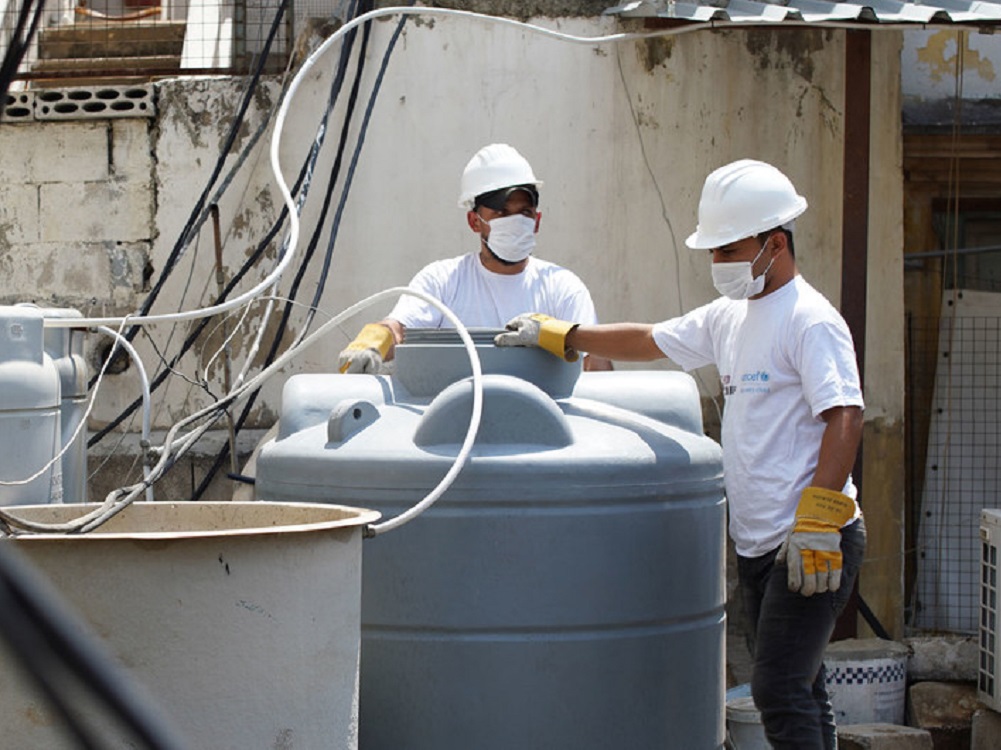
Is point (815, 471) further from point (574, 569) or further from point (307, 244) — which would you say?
point (307, 244)

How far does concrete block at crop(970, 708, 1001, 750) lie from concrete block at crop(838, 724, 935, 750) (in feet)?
0.61

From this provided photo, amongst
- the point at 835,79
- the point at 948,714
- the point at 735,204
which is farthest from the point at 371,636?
the point at 835,79

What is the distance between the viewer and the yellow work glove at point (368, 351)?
3744 mm

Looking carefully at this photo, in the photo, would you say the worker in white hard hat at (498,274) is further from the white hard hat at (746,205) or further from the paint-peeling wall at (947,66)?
the paint-peeling wall at (947,66)

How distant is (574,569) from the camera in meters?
2.95

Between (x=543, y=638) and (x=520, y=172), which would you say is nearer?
(x=543, y=638)

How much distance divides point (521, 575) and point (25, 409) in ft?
4.48

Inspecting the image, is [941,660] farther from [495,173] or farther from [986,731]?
[495,173]

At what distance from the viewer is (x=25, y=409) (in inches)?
141

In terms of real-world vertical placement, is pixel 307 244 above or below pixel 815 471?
above

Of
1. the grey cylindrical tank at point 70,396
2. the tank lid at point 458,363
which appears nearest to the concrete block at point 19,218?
the grey cylindrical tank at point 70,396

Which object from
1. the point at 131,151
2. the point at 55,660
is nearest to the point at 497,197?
the point at 131,151

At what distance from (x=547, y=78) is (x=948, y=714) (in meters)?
2.70

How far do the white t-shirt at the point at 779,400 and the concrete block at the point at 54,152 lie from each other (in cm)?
354
